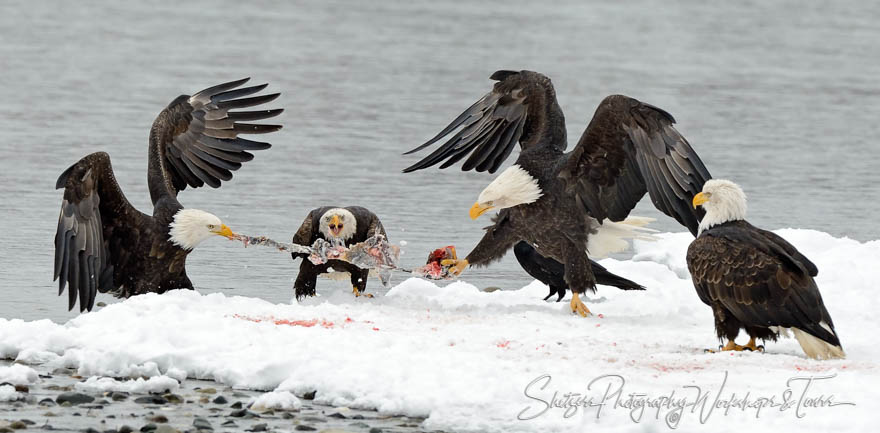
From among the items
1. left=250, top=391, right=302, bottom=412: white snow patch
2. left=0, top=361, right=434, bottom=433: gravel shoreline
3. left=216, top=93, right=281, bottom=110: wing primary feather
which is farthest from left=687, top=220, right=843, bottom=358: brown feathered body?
left=216, top=93, right=281, bottom=110: wing primary feather

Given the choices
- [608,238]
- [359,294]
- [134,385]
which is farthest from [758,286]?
[134,385]

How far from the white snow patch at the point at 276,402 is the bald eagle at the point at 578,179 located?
2.21 m

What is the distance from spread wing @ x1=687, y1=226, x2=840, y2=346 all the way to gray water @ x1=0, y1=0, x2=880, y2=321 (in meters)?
2.60

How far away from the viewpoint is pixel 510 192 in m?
7.33

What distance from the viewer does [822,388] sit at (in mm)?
5164

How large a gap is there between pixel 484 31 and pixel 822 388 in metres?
21.1

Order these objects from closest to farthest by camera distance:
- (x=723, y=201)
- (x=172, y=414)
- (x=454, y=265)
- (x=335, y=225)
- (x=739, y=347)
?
(x=172, y=414), (x=739, y=347), (x=723, y=201), (x=335, y=225), (x=454, y=265)

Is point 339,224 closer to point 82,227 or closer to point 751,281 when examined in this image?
point 82,227

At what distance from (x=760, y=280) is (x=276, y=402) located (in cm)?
221

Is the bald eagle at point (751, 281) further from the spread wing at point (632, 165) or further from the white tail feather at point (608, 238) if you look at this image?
the white tail feather at point (608, 238)

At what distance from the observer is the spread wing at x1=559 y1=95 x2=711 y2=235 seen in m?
6.94

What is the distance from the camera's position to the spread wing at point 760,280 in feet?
19.5

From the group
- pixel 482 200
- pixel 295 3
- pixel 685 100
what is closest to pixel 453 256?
pixel 482 200

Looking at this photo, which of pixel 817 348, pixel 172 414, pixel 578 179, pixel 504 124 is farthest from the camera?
pixel 504 124
